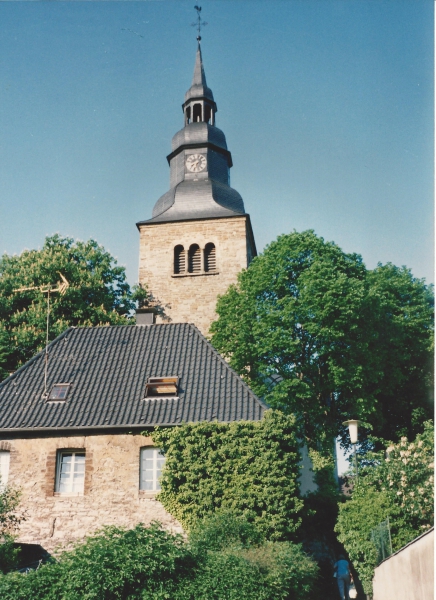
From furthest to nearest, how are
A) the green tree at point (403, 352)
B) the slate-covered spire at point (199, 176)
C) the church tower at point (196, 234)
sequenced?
the slate-covered spire at point (199, 176) < the church tower at point (196, 234) < the green tree at point (403, 352)

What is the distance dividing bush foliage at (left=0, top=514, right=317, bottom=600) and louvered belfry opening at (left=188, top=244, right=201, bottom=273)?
23.7 m

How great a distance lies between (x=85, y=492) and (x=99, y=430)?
5.22 ft

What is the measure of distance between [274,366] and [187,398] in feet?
23.9

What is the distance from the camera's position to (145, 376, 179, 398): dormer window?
18.7 m

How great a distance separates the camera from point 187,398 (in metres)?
18.5

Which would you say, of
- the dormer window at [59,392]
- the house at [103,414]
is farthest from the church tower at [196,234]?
the dormer window at [59,392]

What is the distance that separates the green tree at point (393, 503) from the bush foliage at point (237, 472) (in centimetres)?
151

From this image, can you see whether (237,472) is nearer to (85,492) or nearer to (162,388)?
(162,388)

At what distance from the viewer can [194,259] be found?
36.2 m

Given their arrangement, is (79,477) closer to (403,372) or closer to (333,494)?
(333,494)

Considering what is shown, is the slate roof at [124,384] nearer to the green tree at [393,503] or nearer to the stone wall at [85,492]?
the stone wall at [85,492]

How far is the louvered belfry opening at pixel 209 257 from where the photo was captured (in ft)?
117

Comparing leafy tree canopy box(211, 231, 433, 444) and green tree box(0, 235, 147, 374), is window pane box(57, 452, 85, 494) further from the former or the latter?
green tree box(0, 235, 147, 374)

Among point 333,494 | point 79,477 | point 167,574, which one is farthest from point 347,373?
point 167,574
